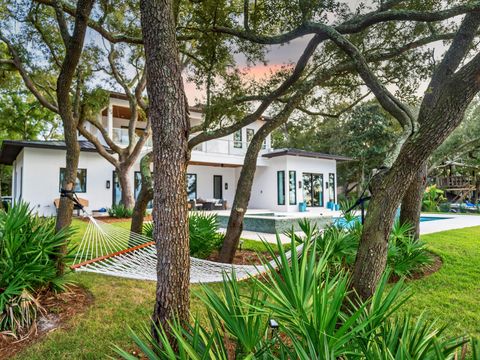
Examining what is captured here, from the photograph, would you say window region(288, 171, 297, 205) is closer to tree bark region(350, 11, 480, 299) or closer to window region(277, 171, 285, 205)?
window region(277, 171, 285, 205)

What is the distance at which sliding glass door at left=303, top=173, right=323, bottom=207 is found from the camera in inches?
728

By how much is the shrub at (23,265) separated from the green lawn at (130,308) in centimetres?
43

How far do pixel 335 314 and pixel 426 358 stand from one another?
461 mm

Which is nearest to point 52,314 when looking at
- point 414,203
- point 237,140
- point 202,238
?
point 202,238

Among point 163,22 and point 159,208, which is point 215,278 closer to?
point 159,208

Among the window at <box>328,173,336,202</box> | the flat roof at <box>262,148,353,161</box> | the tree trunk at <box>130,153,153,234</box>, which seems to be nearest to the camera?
the tree trunk at <box>130,153,153,234</box>

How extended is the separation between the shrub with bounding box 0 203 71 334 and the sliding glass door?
1573 centimetres

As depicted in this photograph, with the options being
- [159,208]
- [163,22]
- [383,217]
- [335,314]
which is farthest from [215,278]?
[163,22]

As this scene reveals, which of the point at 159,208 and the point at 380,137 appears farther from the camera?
the point at 380,137

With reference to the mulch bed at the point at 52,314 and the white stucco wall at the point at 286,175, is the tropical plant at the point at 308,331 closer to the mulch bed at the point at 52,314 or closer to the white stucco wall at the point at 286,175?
the mulch bed at the point at 52,314

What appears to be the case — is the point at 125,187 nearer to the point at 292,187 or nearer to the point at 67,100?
the point at 292,187

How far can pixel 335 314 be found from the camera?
5.02 ft

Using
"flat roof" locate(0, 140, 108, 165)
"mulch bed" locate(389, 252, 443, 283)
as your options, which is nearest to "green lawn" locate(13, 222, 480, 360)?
"mulch bed" locate(389, 252, 443, 283)

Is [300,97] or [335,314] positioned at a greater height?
[300,97]
